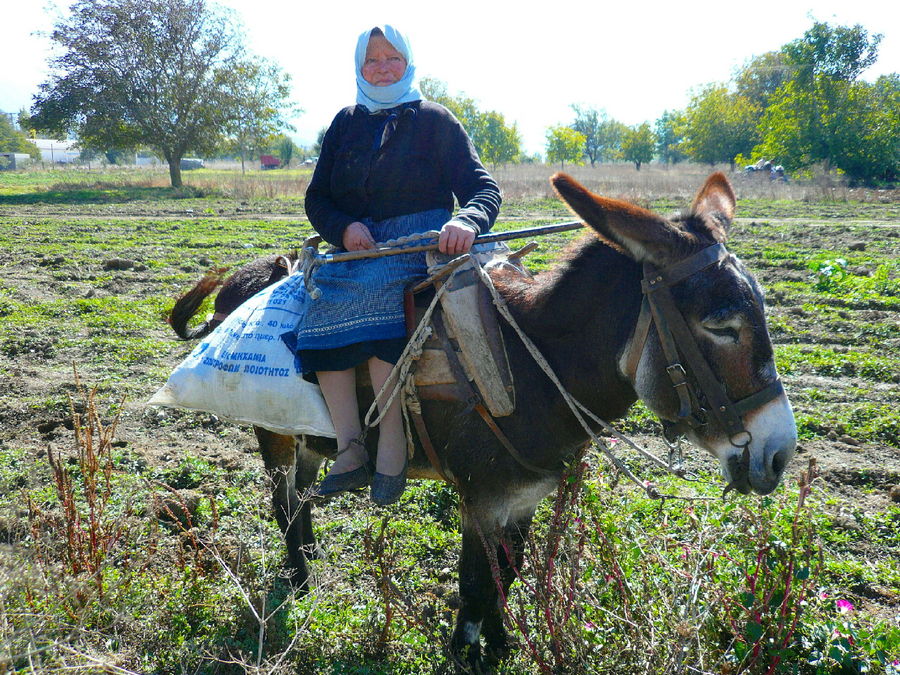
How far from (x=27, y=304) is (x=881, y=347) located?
9.92 meters

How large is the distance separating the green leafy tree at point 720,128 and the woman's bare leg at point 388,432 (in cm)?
5232

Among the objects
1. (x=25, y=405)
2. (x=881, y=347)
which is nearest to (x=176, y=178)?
(x=25, y=405)

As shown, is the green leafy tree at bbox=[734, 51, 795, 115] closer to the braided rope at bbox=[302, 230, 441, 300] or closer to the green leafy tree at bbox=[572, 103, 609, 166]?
the green leafy tree at bbox=[572, 103, 609, 166]

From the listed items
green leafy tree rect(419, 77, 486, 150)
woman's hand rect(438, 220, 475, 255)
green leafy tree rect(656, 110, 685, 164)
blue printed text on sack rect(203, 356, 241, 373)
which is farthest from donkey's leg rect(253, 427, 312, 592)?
green leafy tree rect(656, 110, 685, 164)

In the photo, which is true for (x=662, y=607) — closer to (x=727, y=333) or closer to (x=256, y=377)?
(x=727, y=333)

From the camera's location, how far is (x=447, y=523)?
12.2 ft

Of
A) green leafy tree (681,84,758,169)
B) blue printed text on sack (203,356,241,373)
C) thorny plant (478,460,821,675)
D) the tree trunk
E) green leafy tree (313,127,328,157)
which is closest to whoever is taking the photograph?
thorny plant (478,460,821,675)

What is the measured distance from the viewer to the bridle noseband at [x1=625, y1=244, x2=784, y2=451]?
192 centimetres

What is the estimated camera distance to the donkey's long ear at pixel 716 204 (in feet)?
7.16

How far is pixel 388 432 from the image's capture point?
97.9 inches

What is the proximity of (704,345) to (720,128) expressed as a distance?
55.2 metres

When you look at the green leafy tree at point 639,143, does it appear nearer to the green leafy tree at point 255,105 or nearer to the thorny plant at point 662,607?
the green leafy tree at point 255,105

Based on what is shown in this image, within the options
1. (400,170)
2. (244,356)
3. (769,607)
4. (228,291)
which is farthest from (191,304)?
(769,607)

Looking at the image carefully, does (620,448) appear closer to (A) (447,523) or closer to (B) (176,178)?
(A) (447,523)
